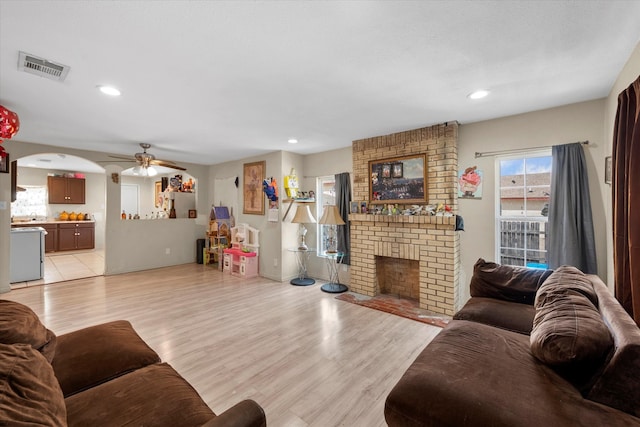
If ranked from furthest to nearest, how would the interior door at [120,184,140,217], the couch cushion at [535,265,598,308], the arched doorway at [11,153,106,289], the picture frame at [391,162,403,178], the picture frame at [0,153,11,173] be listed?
1. the interior door at [120,184,140,217]
2. the arched doorway at [11,153,106,289]
3. the picture frame at [0,153,11,173]
4. the picture frame at [391,162,403,178]
5. the couch cushion at [535,265,598,308]

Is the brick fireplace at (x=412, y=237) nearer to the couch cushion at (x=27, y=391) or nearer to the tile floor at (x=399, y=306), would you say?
the tile floor at (x=399, y=306)

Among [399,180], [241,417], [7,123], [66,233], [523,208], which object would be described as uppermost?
[7,123]

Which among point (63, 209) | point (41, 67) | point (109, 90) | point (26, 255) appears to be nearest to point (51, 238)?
point (63, 209)

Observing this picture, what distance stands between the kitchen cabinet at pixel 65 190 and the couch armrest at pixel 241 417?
9663 mm

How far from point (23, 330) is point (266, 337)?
1857mm

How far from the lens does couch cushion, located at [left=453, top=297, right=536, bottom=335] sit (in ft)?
6.46

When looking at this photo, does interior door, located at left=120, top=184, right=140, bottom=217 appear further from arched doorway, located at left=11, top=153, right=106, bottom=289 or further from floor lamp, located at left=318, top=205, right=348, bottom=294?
floor lamp, located at left=318, top=205, right=348, bottom=294

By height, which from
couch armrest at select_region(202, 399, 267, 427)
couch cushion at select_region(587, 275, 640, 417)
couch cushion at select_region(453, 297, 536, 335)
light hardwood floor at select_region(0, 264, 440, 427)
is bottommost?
light hardwood floor at select_region(0, 264, 440, 427)

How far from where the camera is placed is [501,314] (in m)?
2.11

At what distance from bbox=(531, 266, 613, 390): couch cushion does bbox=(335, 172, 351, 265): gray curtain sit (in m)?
3.06

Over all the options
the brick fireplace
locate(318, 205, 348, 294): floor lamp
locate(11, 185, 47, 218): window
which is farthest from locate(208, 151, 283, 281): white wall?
locate(11, 185, 47, 218): window

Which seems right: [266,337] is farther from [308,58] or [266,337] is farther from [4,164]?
[4,164]

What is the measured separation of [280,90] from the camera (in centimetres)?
245

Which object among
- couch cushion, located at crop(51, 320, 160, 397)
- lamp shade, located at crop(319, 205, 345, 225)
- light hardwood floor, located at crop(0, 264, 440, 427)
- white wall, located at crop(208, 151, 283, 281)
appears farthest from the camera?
white wall, located at crop(208, 151, 283, 281)
